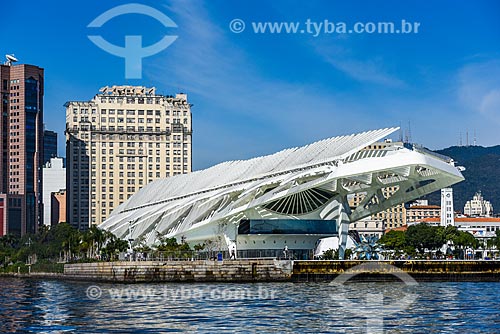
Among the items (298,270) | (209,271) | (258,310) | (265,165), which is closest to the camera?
(258,310)

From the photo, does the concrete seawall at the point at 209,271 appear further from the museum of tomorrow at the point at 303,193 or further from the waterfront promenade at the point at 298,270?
the museum of tomorrow at the point at 303,193

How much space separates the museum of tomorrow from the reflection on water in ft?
56.3

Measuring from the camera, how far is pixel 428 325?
4094cm

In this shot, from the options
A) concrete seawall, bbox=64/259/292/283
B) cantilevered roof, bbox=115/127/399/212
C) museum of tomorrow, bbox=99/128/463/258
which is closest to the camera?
concrete seawall, bbox=64/259/292/283

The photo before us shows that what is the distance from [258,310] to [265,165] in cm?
5590

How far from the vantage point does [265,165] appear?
10331cm

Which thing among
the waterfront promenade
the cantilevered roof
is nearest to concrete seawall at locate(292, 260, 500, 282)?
the waterfront promenade

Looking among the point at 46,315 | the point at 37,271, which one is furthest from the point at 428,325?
the point at 37,271

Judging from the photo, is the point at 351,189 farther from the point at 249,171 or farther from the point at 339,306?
the point at 339,306

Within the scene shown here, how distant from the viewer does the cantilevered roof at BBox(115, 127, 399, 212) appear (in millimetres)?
85562

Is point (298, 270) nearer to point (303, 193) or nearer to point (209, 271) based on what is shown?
point (209, 271)

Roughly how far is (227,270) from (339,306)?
27.8m

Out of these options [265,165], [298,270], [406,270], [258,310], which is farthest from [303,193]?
[258,310]

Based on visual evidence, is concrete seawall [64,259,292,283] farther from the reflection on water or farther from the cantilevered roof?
the cantilevered roof
